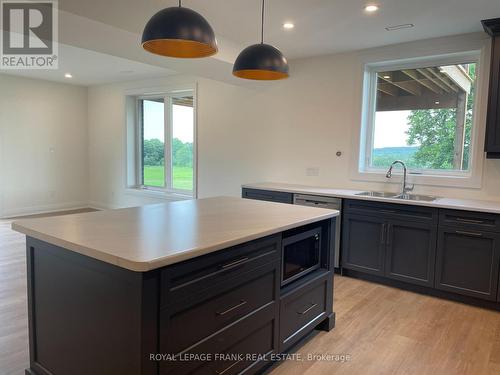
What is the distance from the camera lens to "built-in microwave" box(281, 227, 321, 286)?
229 centimetres

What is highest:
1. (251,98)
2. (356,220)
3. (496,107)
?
(251,98)

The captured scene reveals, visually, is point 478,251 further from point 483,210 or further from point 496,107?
point 496,107

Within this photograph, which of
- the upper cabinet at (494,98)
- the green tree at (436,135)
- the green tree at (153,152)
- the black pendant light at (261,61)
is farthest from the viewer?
the green tree at (153,152)

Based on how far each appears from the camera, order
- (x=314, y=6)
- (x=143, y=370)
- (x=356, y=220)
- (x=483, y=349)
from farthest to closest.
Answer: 1. (x=356, y=220)
2. (x=314, y=6)
3. (x=483, y=349)
4. (x=143, y=370)

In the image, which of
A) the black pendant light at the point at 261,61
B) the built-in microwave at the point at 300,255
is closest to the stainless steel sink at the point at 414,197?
the built-in microwave at the point at 300,255

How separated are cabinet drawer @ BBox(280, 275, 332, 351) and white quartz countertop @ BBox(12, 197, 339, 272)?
0.47 m

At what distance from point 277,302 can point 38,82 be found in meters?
6.74

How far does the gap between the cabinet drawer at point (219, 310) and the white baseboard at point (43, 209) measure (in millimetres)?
6321

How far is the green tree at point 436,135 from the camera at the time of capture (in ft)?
12.4

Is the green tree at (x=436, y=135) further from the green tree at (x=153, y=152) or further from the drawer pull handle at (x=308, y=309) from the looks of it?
the green tree at (x=153, y=152)

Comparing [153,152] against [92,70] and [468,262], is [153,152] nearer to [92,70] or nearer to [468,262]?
[92,70]

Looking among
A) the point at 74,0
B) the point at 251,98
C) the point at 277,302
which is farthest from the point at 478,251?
the point at 74,0

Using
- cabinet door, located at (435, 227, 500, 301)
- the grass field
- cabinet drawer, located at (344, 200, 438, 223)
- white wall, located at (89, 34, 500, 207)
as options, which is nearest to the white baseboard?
the grass field

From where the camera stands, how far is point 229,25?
350 cm
